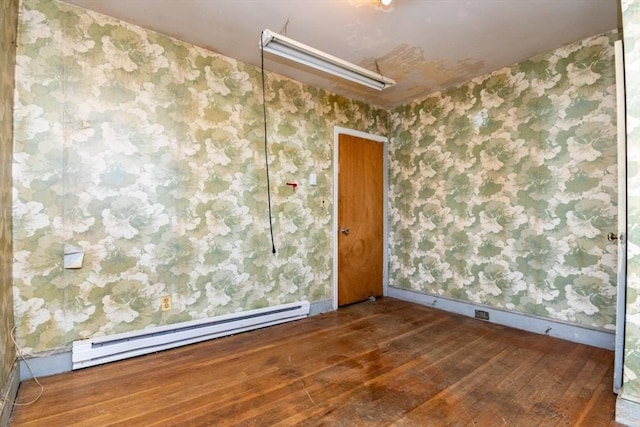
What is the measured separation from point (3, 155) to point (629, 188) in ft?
11.6

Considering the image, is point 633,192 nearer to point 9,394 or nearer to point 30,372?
point 9,394

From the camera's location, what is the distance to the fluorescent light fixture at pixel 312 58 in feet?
7.02

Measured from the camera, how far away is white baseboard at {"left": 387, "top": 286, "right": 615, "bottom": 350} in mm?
2492

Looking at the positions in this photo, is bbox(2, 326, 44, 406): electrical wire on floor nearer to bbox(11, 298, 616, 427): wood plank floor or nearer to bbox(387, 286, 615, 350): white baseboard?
bbox(11, 298, 616, 427): wood plank floor

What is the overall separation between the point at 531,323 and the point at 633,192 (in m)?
1.78

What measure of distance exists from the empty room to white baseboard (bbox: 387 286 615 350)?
0.05ft

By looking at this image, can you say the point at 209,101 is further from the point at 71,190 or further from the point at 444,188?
the point at 444,188

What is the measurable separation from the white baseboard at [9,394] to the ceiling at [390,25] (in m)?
2.50

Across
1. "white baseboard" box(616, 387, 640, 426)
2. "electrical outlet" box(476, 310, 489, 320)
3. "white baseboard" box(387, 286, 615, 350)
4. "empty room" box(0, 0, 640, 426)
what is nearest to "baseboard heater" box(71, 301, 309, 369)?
"empty room" box(0, 0, 640, 426)

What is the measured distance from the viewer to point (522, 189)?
9.61 ft

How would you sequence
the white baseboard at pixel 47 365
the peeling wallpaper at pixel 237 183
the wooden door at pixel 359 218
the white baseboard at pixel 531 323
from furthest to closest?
the wooden door at pixel 359 218
the white baseboard at pixel 531 323
the peeling wallpaper at pixel 237 183
the white baseboard at pixel 47 365

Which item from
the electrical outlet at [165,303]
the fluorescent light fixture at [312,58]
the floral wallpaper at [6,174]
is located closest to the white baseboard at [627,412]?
the fluorescent light fixture at [312,58]

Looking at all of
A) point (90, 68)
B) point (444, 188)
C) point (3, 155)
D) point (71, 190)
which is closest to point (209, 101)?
point (90, 68)

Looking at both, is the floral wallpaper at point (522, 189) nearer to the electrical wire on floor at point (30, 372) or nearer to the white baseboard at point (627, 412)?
the white baseboard at point (627, 412)
